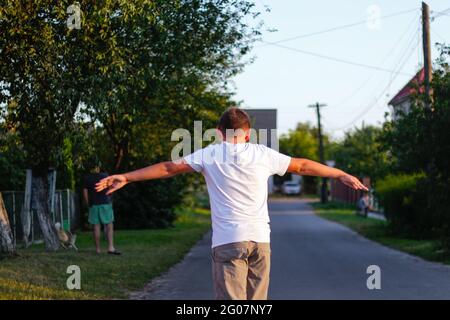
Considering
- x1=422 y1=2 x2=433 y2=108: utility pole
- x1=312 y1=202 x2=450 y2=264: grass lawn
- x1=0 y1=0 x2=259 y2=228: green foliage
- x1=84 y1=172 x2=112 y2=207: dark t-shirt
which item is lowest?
x1=312 y1=202 x2=450 y2=264: grass lawn

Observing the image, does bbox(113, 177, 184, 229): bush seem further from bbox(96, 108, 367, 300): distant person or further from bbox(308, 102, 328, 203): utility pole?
bbox(308, 102, 328, 203): utility pole

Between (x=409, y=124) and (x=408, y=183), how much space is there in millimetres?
5528

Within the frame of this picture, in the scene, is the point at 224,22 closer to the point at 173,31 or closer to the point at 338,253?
the point at 173,31

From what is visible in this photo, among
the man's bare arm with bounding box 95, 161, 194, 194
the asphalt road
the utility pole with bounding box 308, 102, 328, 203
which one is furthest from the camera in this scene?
the utility pole with bounding box 308, 102, 328, 203

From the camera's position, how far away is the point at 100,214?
16703mm

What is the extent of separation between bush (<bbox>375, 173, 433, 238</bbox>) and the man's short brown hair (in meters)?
18.2

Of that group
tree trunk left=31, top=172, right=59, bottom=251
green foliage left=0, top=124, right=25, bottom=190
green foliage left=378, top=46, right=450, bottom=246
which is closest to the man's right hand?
tree trunk left=31, top=172, right=59, bottom=251

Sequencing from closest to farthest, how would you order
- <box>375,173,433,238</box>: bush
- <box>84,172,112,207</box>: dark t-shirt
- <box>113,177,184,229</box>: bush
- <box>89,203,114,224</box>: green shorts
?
1. <box>89,203,114,224</box>: green shorts
2. <box>84,172,112,207</box>: dark t-shirt
3. <box>375,173,433,238</box>: bush
4. <box>113,177,184,229</box>: bush

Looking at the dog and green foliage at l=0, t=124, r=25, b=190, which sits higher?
green foliage at l=0, t=124, r=25, b=190

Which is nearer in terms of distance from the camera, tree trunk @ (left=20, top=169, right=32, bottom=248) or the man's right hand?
the man's right hand

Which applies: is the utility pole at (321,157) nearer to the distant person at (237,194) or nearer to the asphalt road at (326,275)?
the asphalt road at (326,275)

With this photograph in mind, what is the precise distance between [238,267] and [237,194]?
51cm

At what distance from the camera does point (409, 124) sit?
2047 cm

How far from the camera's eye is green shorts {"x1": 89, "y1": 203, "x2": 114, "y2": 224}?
54.6 feet
